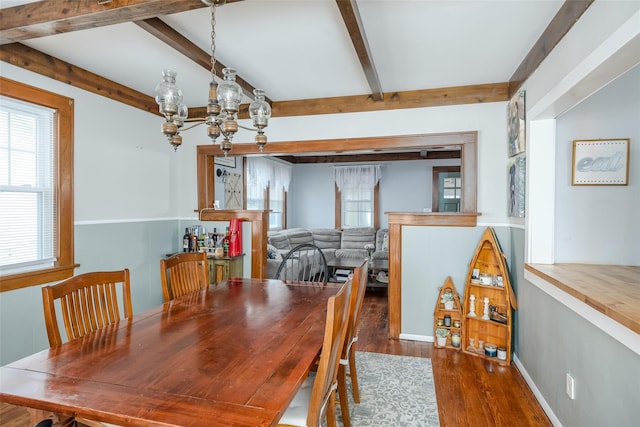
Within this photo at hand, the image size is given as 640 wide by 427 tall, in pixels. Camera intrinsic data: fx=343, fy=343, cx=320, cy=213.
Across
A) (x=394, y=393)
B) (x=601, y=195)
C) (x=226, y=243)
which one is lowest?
(x=394, y=393)

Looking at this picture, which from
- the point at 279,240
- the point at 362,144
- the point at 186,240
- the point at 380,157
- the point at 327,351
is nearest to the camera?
the point at 327,351

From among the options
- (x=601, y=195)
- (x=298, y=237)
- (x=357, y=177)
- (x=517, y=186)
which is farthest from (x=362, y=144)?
(x=357, y=177)

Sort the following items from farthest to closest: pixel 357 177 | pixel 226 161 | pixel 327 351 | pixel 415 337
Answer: pixel 357 177, pixel 226 161, pixel 415 337, pixel 327 351

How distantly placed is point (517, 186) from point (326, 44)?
1.87 meters

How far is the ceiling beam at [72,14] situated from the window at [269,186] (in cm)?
407

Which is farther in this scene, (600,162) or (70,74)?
(70,74)

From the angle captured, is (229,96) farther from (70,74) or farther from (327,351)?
(70,74)

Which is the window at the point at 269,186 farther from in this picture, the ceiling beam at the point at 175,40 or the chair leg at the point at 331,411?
the chair leg at the point at 331,411

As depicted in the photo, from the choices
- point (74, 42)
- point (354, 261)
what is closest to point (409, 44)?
point (74, 42)

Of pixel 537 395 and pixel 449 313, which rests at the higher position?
pixel 449 313

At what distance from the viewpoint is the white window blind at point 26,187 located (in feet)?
8.04

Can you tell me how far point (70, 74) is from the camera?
286 cm

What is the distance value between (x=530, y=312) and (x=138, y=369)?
2572mm

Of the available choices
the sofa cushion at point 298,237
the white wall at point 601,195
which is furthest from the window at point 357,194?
the white wall at point 601,195
